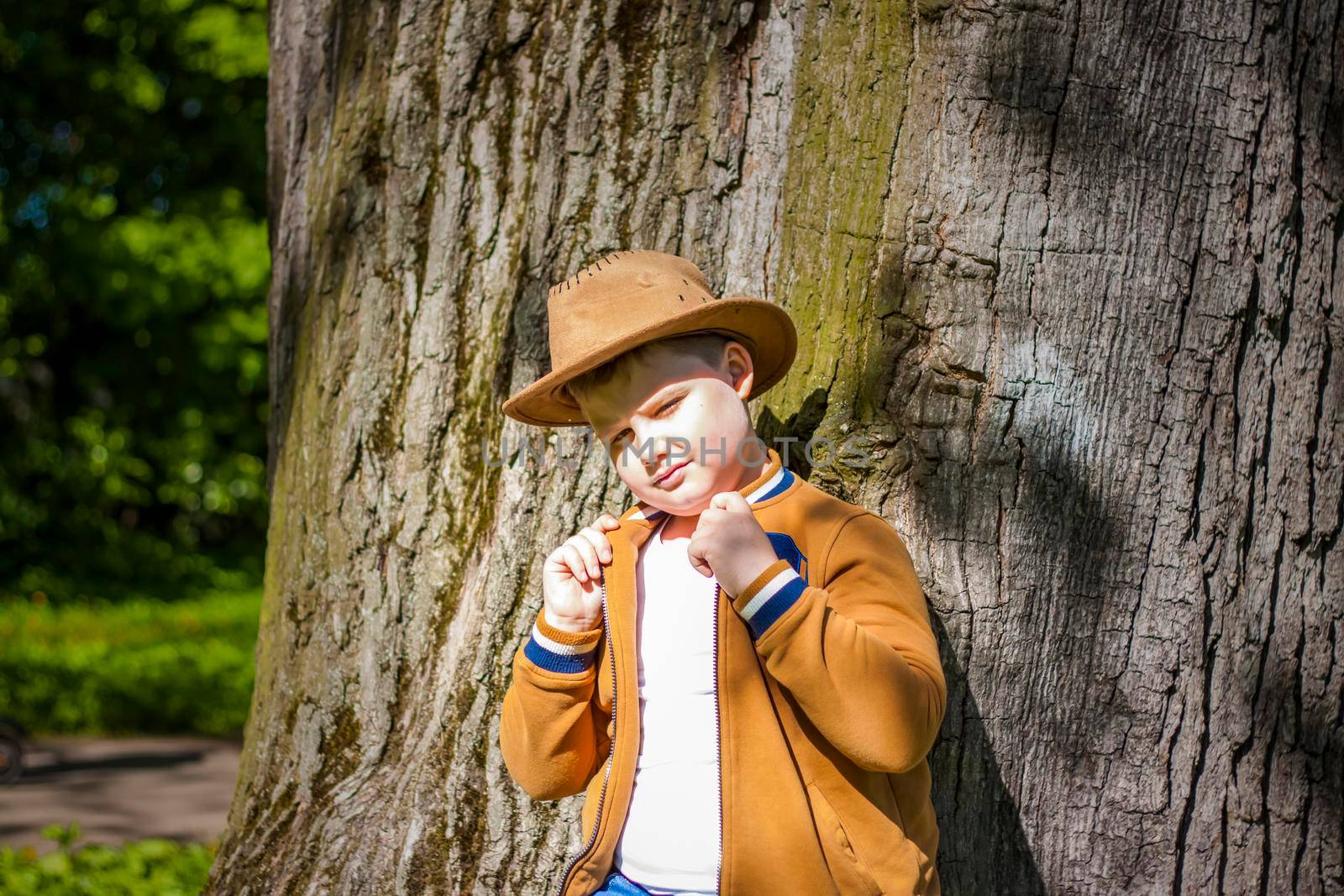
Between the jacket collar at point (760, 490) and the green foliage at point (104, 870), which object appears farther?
the green foliage at point (104, 870)

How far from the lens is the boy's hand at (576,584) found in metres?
1.95

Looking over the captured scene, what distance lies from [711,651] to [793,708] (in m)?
0.16

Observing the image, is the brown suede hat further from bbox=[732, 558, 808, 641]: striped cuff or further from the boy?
bbox=[732, 558, 808, 641]: striped cuff

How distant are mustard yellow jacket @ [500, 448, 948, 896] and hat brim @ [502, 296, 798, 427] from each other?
0.78 ft

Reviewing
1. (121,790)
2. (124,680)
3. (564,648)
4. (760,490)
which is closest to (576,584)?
(564,648)

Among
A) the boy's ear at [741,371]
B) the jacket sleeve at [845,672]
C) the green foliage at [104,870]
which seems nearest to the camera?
the jacket sleeve at [845,672]

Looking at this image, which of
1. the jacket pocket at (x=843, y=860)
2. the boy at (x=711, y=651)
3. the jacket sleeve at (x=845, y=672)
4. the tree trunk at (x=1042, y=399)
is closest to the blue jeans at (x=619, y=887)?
the boy at (x=711, y=651)

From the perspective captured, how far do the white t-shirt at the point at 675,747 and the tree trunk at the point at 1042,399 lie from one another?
0.57m

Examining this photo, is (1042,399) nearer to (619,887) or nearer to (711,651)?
(711,651)

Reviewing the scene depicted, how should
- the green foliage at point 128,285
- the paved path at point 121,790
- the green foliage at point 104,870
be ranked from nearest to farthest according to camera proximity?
the green foliage at point 104,870
the paved path at point 121,790
the green foliage at point 128,285

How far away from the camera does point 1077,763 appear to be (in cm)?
229

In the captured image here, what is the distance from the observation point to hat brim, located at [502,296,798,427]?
188 cm

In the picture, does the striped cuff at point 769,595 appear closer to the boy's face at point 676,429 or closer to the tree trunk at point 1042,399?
the boy's face at point 676,429

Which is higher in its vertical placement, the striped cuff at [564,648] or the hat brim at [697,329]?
the hat brim at [697,329]
